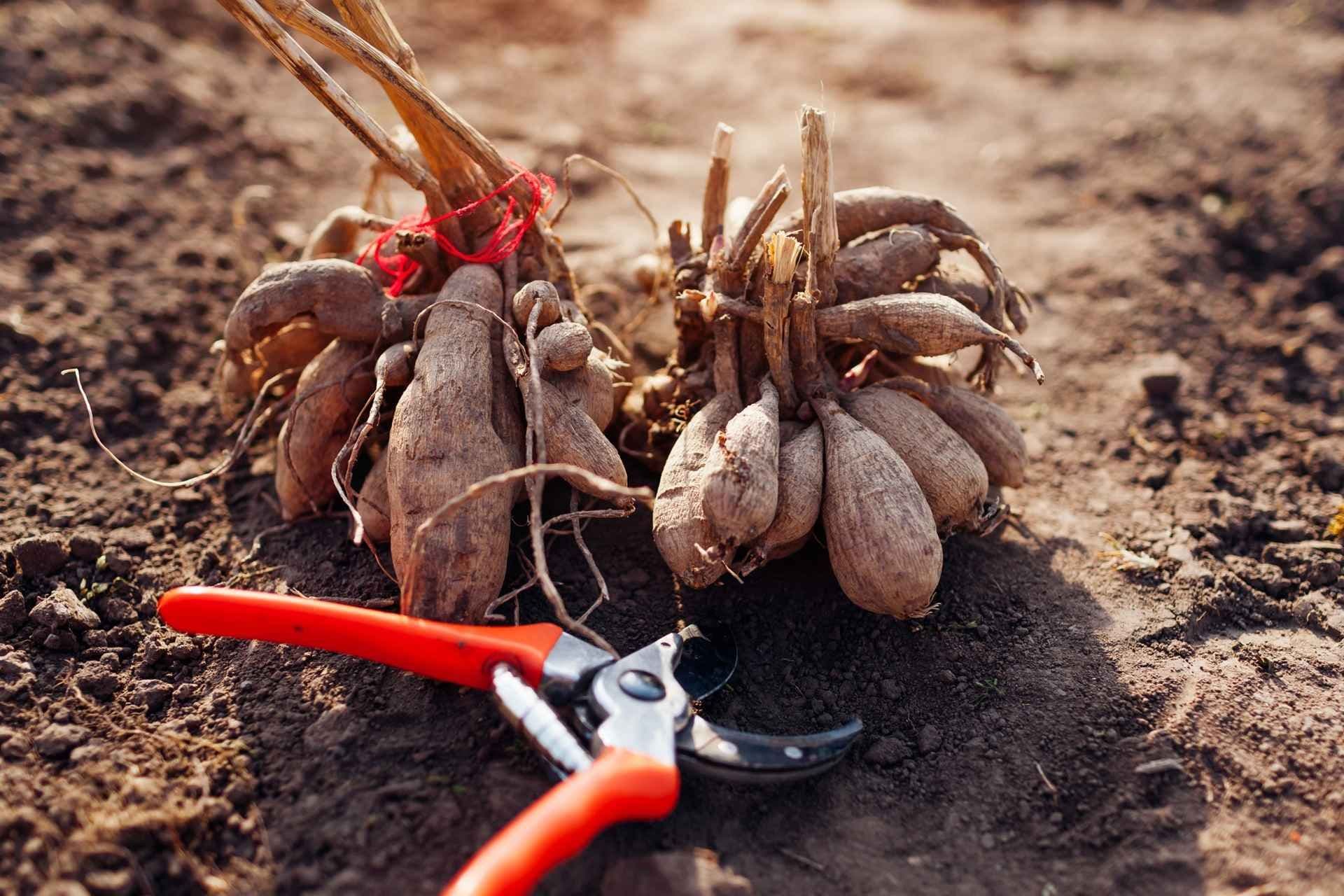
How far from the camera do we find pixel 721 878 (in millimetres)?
1684

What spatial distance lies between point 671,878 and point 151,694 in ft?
4.07

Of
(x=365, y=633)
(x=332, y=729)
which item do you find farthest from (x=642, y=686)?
(x=332, y=729)

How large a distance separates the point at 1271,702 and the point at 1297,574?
0.56 meters

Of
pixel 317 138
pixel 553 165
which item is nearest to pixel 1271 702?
pixel 553 165

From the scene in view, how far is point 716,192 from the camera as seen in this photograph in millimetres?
2512

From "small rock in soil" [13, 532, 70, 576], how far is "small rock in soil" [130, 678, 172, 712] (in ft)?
1.56

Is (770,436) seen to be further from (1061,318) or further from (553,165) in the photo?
(553,165)

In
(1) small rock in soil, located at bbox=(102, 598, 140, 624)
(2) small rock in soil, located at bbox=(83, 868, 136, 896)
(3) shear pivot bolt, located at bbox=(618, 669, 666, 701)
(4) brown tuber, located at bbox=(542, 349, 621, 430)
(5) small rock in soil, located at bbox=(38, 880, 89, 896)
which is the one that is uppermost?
(4) brown tuber, located at bbox=(542, 349, 621, 430)

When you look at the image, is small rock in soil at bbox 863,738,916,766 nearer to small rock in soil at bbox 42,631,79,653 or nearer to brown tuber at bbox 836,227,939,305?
brown tuber at bbox 836,227,939,305

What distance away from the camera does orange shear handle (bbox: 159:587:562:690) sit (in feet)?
6.05

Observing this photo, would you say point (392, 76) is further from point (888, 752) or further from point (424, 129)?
point (888, 752)

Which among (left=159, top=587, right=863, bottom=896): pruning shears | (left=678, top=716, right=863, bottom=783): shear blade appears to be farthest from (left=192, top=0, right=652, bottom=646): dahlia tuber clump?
(left=678, top=716, right=863, bottom=783): shear blade

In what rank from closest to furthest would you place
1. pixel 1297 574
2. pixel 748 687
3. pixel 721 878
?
1. pixel 721 878
2. pixel 748 687
3. pixel 1297 574

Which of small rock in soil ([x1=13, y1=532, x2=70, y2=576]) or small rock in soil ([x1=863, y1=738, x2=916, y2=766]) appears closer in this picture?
small rock in soil ([x1=863, y1=738, x2=916, y2=766])
